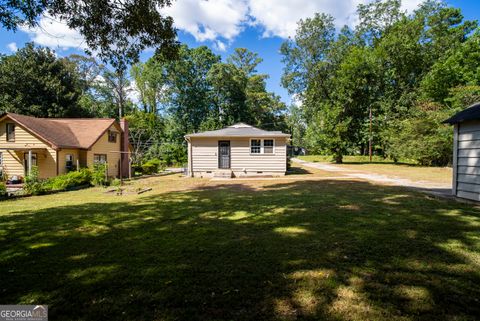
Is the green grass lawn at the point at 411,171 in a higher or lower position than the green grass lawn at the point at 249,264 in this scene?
higher

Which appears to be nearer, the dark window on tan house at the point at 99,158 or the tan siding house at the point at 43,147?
the tan siding house at the point at 43,147

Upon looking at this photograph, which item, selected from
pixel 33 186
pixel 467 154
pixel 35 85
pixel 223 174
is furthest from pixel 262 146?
pixel 35 85

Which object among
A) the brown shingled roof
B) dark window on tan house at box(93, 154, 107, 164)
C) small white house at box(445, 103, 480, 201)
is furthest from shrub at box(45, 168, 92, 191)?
small white house at box(445, 103, 480, 201)

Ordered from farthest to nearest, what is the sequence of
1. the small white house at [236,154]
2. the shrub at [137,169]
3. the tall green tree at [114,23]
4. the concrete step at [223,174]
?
the shrub at [137,169] → the small white house at [236,154] → the concrete step at [223,174] → the tall green tree at [114,23]

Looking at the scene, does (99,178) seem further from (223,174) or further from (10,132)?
(10,132)

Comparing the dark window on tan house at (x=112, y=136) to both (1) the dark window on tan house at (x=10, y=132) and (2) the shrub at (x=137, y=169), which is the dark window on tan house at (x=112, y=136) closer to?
(2) the shrub at (x=137, y=169)

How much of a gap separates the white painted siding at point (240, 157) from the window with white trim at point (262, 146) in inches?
7.8

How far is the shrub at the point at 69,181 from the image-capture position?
11.6m

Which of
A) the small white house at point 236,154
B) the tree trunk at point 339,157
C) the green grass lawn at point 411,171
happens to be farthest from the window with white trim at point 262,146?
the tree trunk at point 339,157

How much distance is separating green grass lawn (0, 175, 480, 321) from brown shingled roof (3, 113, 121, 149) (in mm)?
12047

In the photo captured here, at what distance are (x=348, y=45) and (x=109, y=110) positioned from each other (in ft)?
116

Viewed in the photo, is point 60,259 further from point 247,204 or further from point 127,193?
point 127,193

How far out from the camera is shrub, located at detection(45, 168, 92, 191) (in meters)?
11.6

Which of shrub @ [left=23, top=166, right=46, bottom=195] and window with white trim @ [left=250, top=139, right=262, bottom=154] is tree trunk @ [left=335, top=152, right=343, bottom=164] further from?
shrub @ [left=23, top=166, right=46, bottom=195]
